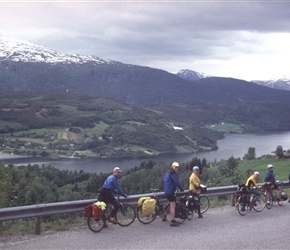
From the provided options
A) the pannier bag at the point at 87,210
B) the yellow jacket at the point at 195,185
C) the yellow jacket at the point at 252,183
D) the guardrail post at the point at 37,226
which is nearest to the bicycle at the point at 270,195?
the yellow jacket at the point at 252,183

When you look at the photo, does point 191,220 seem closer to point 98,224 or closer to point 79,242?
point 98,224

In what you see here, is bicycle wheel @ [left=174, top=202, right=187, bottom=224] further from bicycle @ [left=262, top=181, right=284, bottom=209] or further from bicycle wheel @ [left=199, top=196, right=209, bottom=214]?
bicycle @ [left=262, top=181, right=284, bottom=209]

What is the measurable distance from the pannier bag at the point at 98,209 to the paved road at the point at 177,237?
48 cm

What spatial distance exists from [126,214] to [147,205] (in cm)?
76

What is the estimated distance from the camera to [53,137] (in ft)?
426

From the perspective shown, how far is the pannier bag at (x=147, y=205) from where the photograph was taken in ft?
42.0

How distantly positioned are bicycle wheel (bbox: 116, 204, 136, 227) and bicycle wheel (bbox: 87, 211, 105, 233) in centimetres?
83

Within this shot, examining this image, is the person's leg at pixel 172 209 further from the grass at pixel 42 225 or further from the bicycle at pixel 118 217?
the grass at pixel 42 225

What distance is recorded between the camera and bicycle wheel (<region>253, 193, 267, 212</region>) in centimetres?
1571

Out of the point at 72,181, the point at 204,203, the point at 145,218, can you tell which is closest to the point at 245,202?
the point at 204,203

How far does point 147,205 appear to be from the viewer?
12.9 m

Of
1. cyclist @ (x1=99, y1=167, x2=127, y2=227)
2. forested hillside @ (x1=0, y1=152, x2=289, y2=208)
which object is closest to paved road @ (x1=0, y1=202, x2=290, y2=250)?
cyclist @ (x1=99, y1=167, x2=127, y2=227)

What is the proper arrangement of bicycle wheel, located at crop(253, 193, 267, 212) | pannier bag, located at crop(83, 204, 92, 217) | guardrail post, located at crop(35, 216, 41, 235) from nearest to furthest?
guardrail post, located at crop(35, 216, 41, 235)
pannier bag, located at crop(83, 204, 92, 217)
bicycle wheel, located at crop(253, 193, 267, 212)

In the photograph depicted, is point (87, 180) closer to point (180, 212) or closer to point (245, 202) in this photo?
point (245, 202)
